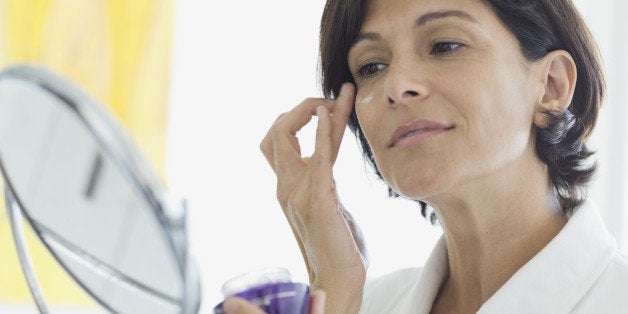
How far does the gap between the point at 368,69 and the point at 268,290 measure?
601 millimetres

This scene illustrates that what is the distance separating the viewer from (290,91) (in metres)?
2.21

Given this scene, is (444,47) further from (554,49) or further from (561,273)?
(561,273)

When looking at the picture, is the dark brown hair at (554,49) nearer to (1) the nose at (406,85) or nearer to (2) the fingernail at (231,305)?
(1) the nose at (406,85)

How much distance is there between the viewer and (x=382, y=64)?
1.11m

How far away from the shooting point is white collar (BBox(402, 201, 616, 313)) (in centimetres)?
98

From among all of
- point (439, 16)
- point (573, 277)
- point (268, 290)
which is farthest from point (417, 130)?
point (268, 290)

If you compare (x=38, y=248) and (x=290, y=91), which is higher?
(x=290, y=91)

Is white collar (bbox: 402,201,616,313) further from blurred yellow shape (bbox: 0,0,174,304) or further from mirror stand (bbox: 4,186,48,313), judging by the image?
blurred yellow shape (bbox: 0,0,174,304)

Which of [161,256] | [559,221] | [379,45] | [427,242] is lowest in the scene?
[427,242]

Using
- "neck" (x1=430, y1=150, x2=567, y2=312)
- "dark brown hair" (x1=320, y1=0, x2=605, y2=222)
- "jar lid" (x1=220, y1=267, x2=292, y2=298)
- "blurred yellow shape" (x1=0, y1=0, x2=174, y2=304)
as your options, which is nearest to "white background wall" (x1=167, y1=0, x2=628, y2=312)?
"blurred yellow shape" (x1=0, y1=0, x2=174, y2=304)

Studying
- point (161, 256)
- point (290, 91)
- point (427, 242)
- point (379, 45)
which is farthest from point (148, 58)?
point (161, 256)

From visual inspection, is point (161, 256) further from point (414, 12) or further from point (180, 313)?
point (414, 12)

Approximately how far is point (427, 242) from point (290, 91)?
1.86 ft

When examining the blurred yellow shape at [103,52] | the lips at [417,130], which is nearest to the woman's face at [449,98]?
the lips at [417,130]
